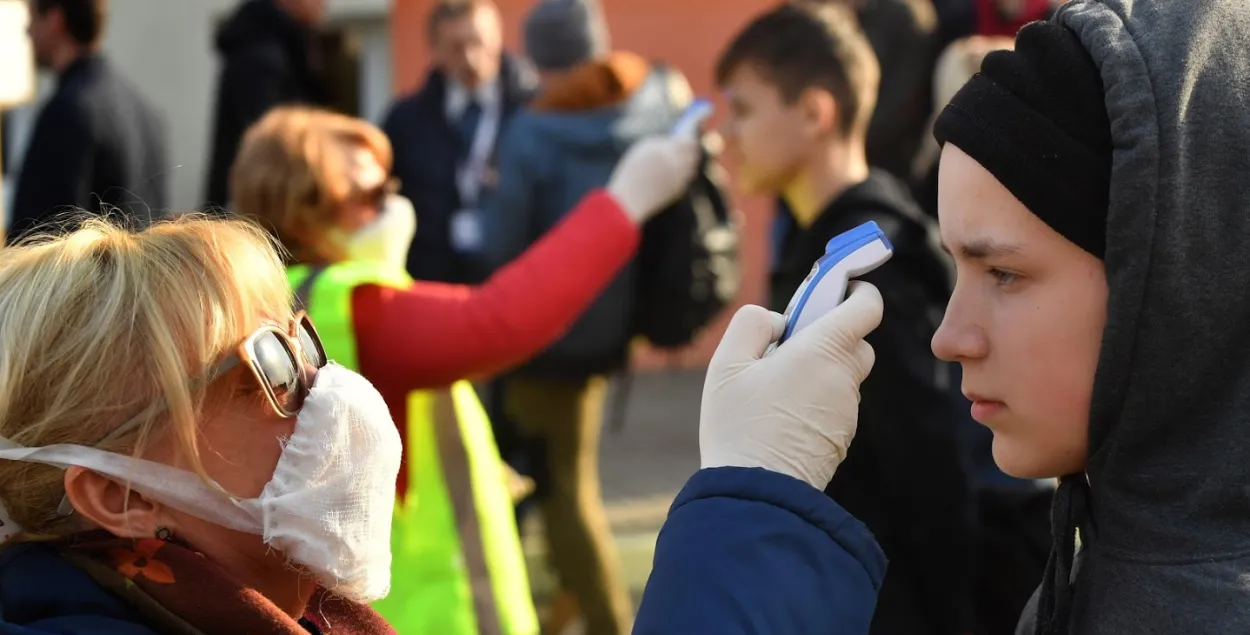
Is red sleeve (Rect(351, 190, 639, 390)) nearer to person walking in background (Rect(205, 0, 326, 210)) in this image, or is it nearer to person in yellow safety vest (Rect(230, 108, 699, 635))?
person in yellow safety vest (Rect(230, 108, 699, 635))

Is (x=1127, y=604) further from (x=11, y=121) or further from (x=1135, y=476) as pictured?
(x=11, y=121)

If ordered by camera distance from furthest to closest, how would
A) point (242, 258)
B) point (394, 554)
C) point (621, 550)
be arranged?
point (621, 550)
point (394, 554)
point (242, 258)

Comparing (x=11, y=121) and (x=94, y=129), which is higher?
(x=94, y=129)

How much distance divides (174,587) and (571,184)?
130 inches

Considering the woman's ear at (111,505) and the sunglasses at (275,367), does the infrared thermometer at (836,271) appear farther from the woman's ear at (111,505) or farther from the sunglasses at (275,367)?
the woman's ear at (111,505)

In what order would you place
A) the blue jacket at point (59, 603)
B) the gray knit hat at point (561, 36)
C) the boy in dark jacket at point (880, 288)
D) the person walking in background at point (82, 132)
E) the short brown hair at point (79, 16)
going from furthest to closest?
the gray knit hat at point (561, 36) → the short brown hair at point (79, 16) → the person walking in background at point (82, 132) → the boy in dark jacket at point (880, 288) → the blue jacket at point (59, 603)

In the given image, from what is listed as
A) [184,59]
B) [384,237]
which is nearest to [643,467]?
[384,237]

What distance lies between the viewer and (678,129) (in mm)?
3561

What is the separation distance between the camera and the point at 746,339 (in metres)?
1.65

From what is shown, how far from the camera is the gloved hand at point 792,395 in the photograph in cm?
159

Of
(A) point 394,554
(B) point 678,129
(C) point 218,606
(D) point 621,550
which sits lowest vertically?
(D) point 621,550

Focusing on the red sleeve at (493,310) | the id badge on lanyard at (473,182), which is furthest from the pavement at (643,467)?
the red sleeve at (493,310)

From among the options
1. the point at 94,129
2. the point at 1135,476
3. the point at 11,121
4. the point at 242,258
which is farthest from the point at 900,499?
the point at 11,121

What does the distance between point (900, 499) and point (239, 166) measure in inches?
61.2
